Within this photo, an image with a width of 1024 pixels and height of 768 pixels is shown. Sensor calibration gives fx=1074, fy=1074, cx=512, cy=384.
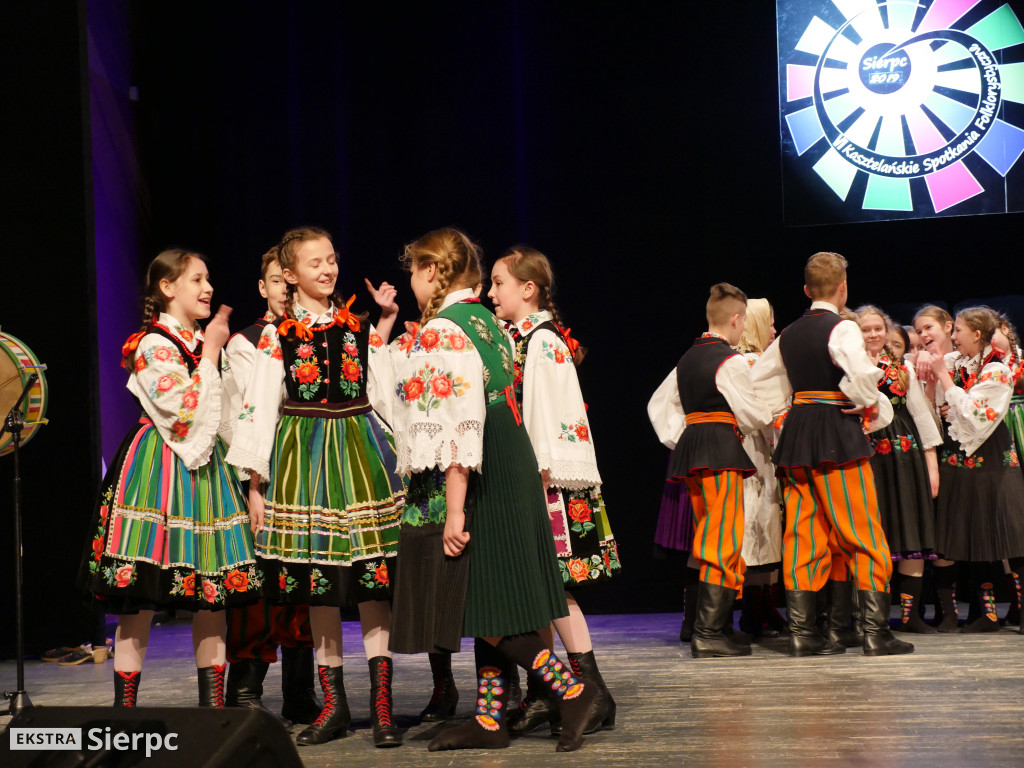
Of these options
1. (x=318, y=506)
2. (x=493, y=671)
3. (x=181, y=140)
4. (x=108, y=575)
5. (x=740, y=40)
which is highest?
(x=740, y=40)

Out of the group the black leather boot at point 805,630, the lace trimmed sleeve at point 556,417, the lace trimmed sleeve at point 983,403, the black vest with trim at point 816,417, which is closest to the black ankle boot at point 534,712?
the lace trimmed sleeve at point 556,417

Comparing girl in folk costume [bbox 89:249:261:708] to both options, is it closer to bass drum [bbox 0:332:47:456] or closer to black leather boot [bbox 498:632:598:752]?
black leather boot [bbox 498:632:598:752]

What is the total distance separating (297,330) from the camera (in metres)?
3.03

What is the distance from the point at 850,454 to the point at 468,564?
1.96 meters

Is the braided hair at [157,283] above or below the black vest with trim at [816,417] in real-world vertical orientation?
above

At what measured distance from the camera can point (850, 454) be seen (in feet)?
13.3

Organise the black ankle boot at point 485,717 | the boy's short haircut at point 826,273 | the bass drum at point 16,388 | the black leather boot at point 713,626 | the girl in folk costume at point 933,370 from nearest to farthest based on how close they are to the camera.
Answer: the black ankle boot at point 485,717 < the bass drum at point 16,388 < the boy's short haircut at point 826,273 < the black leather boot at point 713,626 < the girl in folk costume at point 933,370

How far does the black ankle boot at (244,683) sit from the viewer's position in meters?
3.32

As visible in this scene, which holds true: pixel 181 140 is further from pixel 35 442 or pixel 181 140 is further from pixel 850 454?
pixel 850 454

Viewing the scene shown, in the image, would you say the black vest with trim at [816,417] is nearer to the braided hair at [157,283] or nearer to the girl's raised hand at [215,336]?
the girl's raised hand at [215,336]

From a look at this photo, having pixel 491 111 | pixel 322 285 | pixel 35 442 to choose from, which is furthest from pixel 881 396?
pixel 35 442

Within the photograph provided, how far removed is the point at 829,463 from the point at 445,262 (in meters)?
1.97

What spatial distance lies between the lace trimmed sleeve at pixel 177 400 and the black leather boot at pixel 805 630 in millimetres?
2400

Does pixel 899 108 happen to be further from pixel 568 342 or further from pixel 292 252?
pixel 292 252
